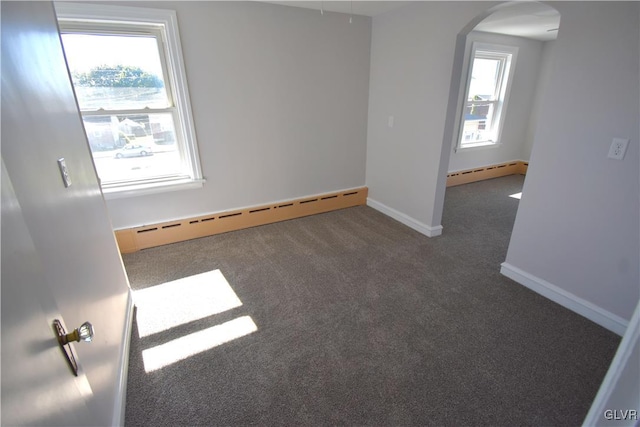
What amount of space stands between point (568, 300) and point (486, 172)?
357 centimetres

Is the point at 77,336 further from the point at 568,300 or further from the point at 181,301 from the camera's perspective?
the point at 568,300

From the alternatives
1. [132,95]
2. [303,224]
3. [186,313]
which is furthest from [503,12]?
[186,313]

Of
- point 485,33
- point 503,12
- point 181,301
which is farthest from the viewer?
point 485,33

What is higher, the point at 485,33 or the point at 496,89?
the point at 485,33

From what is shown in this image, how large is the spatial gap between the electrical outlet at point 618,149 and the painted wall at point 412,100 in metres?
1.27

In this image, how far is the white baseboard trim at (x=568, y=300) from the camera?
1925mm

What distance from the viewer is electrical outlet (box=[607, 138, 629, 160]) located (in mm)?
1717

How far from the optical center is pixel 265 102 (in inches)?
123

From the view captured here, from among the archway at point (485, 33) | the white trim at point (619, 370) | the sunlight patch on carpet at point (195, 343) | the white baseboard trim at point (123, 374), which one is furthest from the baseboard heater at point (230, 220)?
the white trim at point (619, 370)

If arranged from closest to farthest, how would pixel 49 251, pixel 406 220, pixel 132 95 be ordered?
pixel 49 251
pixel 132 95
pixel 406 220

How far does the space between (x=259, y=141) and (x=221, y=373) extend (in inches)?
89.4

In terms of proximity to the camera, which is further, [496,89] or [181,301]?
[496,89]

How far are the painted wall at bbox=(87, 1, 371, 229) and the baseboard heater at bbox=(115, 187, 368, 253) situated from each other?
0.26ft

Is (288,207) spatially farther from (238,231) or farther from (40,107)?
(40,107)
